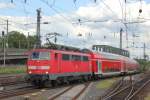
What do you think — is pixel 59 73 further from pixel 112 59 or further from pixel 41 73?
pixel 112 59

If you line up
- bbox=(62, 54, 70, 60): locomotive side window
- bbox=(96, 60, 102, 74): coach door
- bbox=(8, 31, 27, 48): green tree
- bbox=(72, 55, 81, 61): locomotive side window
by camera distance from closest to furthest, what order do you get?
bbox=(62, 54, 70, 60): locomotive side window < bbox=(72, 55, 81, 61): locomotive side window < bbox=(96, 60, 102, 74): coach door < bbox=(8, 31, 27, 48): green tree

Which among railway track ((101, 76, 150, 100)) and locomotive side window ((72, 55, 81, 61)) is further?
locomotive side window ((72, 55, 81, 61))

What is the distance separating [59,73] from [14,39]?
124 meters

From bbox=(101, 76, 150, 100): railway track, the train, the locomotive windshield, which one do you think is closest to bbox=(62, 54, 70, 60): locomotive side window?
the train

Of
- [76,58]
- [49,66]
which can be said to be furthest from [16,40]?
[49,66]

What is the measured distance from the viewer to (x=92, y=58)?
4544cm

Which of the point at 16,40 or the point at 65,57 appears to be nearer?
the point at 65,57

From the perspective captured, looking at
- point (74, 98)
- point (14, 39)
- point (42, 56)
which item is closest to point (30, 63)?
point (42, 56)

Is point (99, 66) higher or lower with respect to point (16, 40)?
lower

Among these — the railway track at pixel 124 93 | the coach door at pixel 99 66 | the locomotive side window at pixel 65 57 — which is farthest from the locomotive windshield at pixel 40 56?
the coach door at pixel 99 66

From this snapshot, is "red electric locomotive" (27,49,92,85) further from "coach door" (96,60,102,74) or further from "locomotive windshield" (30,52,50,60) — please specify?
"coach door" (96,60,102,74)

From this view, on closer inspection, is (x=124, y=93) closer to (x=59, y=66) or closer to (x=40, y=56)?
(x=59, y=66)

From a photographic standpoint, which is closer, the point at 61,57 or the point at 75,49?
the point at 61,57

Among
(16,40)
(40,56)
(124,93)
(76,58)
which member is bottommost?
(124,93)
